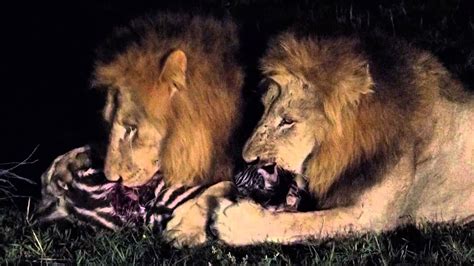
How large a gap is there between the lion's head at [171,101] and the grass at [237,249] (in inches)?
13.0

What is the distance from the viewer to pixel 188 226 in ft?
18.7

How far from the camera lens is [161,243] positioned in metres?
5.62

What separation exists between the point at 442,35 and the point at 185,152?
10.7 feet

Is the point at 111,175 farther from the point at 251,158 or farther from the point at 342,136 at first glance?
A: the point at 342,136

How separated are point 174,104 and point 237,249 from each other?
2.24 feet

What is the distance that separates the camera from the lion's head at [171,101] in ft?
18.6

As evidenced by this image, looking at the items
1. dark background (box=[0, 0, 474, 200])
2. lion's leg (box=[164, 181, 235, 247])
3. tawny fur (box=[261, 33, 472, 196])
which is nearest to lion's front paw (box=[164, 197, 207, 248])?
lion's leg (box=[164, 181, 235, 247])

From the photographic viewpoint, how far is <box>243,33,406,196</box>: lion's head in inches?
216

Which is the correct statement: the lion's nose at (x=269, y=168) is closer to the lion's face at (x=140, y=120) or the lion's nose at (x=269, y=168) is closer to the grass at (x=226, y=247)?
the grass at (x=226, y=247)

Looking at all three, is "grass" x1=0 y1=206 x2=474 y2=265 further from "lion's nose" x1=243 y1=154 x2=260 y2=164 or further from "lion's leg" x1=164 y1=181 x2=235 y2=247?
"lion's nose" x1=243 y1=154 x2=260 y2=164

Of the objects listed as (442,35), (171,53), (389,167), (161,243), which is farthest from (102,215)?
(442,35)

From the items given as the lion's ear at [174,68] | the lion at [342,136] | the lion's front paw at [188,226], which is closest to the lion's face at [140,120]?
the lion's ear at [174,68]

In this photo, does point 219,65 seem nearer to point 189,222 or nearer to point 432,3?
point 189,222

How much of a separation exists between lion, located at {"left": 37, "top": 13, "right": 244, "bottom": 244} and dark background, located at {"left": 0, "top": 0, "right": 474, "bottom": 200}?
0.79m
